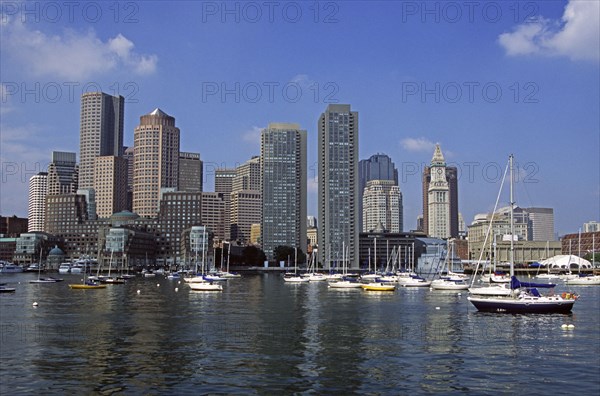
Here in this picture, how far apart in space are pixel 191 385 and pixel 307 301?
67439 millimetres

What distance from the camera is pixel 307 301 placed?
4156 inches

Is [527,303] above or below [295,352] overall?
above

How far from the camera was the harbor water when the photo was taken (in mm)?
39062

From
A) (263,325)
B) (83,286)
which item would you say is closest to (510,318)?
(263,325)

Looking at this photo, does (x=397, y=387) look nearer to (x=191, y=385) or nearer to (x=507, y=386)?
(x=507, y=386)

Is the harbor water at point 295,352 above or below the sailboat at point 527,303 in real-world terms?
below

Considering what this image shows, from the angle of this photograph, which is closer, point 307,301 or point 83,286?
point 307,301

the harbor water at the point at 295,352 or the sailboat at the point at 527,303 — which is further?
the sailboat at the point at 527,303

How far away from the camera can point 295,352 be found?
166 feet

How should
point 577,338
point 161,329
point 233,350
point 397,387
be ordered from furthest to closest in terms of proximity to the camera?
point 161,329, point 577,338, point 233,350, point 397,387

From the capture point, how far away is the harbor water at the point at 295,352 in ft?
128

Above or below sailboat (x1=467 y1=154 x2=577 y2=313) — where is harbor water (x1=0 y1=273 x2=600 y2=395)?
below

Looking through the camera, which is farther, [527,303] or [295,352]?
[527,303]

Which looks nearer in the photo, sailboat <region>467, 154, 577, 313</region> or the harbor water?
the harbor water
